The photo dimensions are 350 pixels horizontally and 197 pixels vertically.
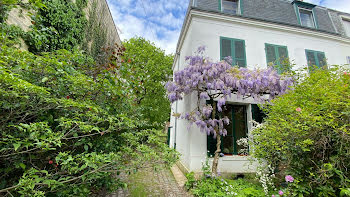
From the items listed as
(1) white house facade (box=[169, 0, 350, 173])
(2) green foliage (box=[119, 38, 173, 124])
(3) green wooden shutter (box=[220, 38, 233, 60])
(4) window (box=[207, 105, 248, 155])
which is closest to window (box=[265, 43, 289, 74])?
(1) white house facade (box=[169, 0, 350, 173])

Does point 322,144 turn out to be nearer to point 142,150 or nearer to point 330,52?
point 142,150

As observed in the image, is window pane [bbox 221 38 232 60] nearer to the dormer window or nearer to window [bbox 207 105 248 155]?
the dormer window

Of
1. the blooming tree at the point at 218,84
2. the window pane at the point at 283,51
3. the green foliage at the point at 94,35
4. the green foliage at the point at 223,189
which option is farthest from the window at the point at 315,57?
the green foliage at the point at 94,35

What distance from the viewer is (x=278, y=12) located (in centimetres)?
672

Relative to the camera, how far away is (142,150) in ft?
7.91

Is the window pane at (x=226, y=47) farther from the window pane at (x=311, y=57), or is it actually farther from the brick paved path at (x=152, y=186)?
the brick paved path at (x=152, y=186)

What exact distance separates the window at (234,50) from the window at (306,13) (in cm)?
384

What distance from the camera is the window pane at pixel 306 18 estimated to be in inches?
273

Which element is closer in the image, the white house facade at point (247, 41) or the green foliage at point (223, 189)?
the green foliage at point (223, 189)

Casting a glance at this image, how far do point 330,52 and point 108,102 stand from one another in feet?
30.9

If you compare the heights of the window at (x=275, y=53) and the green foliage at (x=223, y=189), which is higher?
the window at (x=275, y=53)

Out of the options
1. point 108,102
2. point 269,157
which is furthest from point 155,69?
point 269,157

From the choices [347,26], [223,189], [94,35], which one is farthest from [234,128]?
[347,26]

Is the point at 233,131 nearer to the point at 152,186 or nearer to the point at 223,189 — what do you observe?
the point at 223,189
